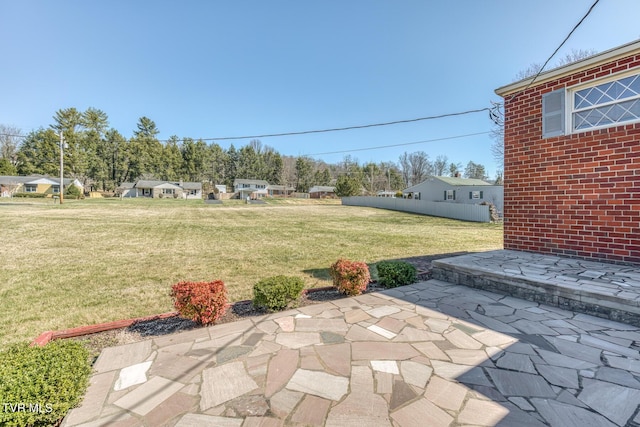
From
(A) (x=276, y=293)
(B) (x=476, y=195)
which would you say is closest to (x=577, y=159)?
(A) (x=276, y=293)

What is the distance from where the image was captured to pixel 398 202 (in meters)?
27.6

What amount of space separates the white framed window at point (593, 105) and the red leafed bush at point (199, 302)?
232 inches

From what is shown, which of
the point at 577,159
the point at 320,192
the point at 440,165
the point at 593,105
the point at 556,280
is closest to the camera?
the point at 556,280

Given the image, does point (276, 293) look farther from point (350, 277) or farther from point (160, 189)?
point (160, 189)

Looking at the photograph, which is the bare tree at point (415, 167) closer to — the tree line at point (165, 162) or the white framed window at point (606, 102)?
the tree line at point (165, 162)

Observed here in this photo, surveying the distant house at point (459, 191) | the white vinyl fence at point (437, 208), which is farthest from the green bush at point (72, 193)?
the distant house at point (459, 191)

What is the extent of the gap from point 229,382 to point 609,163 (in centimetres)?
585

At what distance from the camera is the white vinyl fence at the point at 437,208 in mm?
18609

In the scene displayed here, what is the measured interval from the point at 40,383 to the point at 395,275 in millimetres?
3862

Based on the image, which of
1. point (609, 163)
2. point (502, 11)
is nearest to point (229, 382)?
point (609, 163)

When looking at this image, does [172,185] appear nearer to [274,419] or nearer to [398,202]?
[398,202]

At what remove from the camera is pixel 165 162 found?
4938 cm

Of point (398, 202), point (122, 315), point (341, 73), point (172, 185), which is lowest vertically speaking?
point (122, 315)

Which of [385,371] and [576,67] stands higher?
[576,67]
